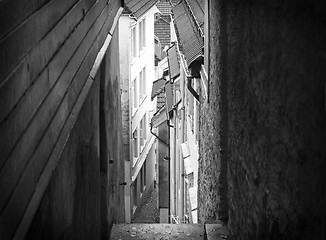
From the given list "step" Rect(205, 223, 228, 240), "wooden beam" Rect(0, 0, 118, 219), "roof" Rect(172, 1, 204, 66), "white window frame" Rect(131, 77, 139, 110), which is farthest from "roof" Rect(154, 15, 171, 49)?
"wooden beam" Rect(0, 0, 118, 219)

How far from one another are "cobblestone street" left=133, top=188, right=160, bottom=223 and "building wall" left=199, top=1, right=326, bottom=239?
1446 cm

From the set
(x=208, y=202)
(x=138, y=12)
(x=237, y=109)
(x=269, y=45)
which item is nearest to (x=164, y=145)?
(x=138, y=12)

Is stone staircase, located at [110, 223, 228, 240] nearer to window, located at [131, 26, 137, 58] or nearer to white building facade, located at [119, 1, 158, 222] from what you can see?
white building facade, located at [119, 1, 158, 222]

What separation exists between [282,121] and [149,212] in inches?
696

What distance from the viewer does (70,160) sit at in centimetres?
415

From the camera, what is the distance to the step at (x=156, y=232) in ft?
24.8

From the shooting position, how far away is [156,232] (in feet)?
25.5

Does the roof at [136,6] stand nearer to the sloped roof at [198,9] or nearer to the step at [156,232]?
the sloped roof at [198,9]

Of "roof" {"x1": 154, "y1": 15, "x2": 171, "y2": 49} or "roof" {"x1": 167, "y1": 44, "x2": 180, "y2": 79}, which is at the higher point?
"roof" {"x1": 154, "y1": 15, "x2": 171, "y2": 49}

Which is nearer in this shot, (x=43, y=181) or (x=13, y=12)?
(x=13, y=12)

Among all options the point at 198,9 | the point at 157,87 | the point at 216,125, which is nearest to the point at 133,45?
the point at 157,87

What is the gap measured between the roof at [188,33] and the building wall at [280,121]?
5.12 m

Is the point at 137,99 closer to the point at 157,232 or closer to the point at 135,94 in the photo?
the point at 135,94

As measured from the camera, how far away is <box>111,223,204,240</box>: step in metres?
7.57
